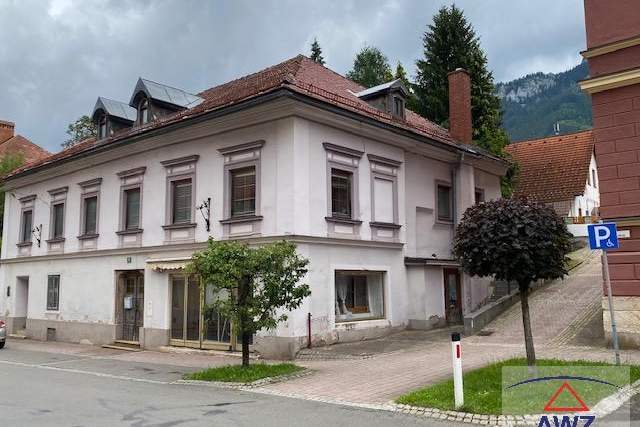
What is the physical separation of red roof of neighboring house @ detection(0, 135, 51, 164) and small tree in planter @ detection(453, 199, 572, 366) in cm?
3828

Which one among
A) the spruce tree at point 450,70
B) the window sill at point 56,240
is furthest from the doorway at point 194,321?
the spruce tree at point 450,70

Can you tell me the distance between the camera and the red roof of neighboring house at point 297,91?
53.4 ft

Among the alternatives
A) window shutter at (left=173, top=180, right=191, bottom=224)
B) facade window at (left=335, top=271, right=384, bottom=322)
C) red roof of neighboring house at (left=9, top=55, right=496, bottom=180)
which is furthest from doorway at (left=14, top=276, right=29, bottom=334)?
facade window at (left=335, top=271, right=384, bottom=322)

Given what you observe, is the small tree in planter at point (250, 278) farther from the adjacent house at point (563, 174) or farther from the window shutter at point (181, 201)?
the adjacent house at point (563, 174)

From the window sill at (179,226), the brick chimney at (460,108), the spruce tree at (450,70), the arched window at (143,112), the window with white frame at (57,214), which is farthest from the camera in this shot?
the spruce tree at (450,70)

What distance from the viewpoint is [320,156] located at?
1592cm

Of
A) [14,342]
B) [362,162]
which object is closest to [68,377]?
[362,162]

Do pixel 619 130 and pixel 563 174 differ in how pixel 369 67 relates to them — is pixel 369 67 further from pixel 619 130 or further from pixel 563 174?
pixel 619 130

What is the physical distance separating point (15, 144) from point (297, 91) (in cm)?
3584

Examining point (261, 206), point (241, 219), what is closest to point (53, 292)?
point (241, 219)

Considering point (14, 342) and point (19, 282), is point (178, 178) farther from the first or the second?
point (19, 282)

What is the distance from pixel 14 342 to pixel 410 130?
57.0ft

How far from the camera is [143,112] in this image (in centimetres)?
2080

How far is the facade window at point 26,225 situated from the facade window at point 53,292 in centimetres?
326
